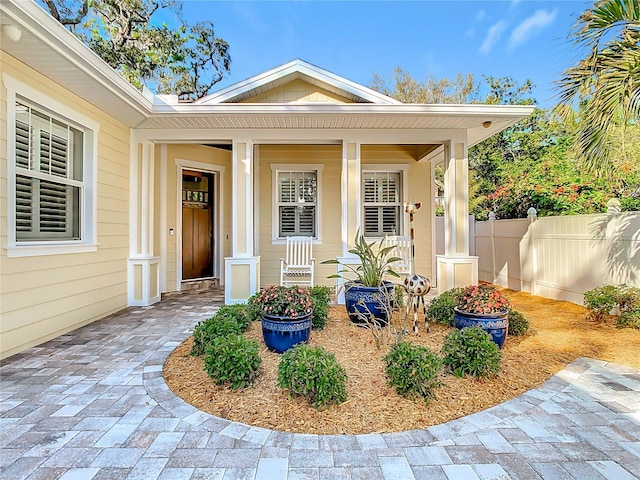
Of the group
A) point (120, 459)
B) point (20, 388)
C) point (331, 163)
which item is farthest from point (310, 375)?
point (331, 163)

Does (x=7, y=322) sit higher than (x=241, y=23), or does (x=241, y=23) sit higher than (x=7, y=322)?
(x=241, y=23)

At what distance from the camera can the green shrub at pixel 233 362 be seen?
237 cm

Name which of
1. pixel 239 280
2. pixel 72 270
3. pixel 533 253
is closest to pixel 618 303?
pixel 533 253

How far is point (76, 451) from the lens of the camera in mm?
1737

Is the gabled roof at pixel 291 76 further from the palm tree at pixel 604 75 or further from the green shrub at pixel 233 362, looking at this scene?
the green shrub at pixel 233 362

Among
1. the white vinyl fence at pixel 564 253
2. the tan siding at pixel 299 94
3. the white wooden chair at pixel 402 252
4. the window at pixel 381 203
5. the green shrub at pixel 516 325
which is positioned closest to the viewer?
the green shrub at pixel 516 325

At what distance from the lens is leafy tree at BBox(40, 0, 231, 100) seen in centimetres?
1085

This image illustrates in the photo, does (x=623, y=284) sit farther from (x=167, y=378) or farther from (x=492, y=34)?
(x=492, y=34)

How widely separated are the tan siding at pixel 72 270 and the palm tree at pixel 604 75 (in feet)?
18.3

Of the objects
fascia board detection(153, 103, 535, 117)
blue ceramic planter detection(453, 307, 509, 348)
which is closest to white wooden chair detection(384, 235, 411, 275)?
fascia board detection(153, 103, 535, 117)

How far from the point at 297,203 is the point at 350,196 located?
5.64 feet

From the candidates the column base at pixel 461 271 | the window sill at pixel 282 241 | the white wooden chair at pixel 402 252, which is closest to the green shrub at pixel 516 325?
the column base at pixel 461 271

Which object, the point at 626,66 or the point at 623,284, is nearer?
the point at 626,66

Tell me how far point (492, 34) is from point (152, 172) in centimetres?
1013
